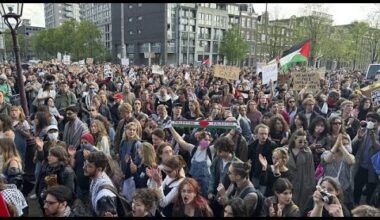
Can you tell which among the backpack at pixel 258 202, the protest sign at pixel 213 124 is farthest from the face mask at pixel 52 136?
the backpack at pixel 258 202

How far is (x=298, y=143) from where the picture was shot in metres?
4.87

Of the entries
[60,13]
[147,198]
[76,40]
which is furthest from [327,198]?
[60,13]

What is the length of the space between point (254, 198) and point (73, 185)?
1945mm

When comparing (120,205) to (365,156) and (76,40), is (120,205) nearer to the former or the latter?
(365,156)

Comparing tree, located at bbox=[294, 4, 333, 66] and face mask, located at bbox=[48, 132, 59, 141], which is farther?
tree, located at bbox=[294, 4, 333, 66]

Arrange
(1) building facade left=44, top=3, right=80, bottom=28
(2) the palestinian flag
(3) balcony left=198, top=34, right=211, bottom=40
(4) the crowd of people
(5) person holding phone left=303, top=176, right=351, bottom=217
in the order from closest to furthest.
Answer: (5) person holding phone left=303, top=176, right=351, bottom=217 → (4) the crowd of people → (2) the palestinian flag → (3) balcony left=198, top=34, right=211, bottom=40 → (1) building facade left=44, top=3, right=80, bottom=28

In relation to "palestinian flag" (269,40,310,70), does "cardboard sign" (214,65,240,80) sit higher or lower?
lower

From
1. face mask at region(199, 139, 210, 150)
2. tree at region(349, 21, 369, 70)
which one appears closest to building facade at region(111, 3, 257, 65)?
tree at region(349, 21, 369, 70)

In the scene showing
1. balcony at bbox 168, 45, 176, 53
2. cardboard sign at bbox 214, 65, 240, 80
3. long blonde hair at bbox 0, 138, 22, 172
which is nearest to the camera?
long blonde hair at bbox 0, 138, 22, 172

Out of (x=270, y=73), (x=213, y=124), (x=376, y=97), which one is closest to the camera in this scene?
(x=213, y=124)

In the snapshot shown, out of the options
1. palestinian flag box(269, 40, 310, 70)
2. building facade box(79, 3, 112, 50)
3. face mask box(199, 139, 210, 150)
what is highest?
building facade box(79, 3, 112, 50)

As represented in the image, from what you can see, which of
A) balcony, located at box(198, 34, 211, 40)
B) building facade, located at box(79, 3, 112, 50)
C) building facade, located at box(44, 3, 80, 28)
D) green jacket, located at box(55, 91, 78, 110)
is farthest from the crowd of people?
building facade, located at box(44, 3, 80, 28)

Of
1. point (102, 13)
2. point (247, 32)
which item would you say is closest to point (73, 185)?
point (247, 32)

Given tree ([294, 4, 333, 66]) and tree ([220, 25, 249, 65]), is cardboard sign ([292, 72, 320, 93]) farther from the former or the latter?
tree ([220, 25, 249, 65])
